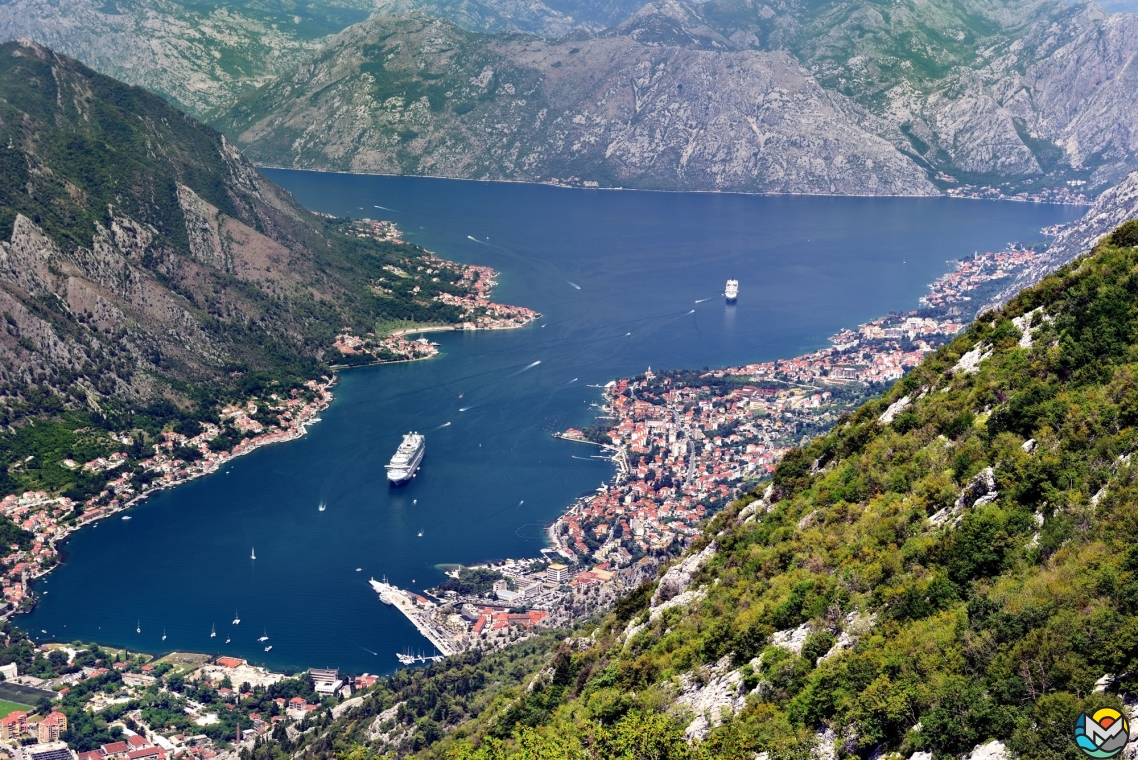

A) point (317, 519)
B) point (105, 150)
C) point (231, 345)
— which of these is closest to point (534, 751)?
point (317, 519)

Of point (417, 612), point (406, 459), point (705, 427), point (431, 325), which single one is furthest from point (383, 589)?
point (431, 325)

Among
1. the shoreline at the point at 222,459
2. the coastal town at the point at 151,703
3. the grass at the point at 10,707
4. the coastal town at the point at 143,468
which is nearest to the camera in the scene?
the coastal town at the point at 151,703

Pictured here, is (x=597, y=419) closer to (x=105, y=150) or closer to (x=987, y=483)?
(x=105, y=150)

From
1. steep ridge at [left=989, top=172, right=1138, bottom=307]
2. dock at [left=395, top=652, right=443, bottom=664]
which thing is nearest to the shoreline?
dock at [left=395, top=652, right=443, bottom=664]

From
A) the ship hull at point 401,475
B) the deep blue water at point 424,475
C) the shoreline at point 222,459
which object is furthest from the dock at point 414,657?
the ship hull at point 401,475

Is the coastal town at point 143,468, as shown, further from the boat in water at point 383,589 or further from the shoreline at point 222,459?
Result: the boat in water at point 383,589

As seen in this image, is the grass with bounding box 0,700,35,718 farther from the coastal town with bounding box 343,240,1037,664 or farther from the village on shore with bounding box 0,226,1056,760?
the coastal town with bounding box 343,240,1037,664
